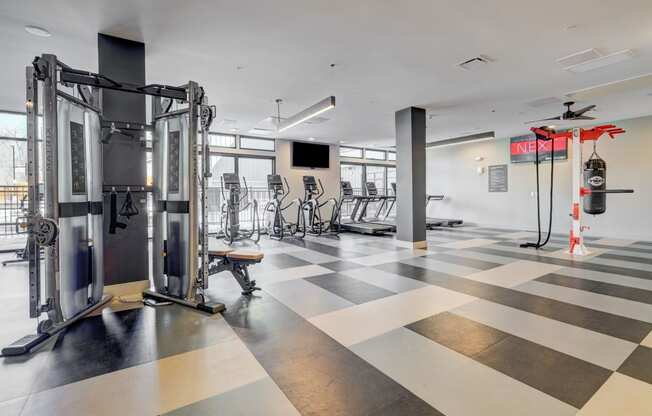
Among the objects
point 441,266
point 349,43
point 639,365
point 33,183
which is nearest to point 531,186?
point 441,266

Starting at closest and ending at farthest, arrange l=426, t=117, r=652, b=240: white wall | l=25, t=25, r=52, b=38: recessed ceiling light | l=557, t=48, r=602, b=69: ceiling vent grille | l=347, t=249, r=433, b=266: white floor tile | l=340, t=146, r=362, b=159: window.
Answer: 1. l=25, t=25, r=52, b=38: recessed ceiling light
2. l=557, t=48, r=602, b=69: ceiling vent grille
3. l=347, t=249, r=433, b=266: white floor tile
4. l=426, t=117, r=652, b=240: white wall
5. l=340, t=146, r=362, b=159: window

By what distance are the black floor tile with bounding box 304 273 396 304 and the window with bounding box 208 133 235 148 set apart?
6836mm

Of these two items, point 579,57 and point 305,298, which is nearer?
point 305,298

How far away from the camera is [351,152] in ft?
42.9

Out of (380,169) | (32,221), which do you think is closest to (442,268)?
(32,221)

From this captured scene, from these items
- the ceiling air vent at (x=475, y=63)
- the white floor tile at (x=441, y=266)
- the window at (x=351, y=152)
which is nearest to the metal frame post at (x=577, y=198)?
the white floor tile at (x=441, y=266)

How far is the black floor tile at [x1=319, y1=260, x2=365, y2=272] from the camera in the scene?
5191mm

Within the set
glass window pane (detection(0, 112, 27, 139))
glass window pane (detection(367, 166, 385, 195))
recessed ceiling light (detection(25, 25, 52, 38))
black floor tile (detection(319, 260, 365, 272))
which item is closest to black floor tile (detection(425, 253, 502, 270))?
black floor tile (detection(319, 260, 365, 272))

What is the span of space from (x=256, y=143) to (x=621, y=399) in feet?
33.5

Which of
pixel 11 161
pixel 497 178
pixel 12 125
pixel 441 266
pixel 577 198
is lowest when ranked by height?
pixel 441 266

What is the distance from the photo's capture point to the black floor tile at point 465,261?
525 centimetres

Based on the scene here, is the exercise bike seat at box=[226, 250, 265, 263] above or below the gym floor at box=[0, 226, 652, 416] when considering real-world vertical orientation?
above

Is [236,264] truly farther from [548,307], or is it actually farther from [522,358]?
[548,307]

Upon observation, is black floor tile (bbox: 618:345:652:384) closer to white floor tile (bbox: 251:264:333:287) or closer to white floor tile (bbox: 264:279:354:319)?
white floor tile (bbox: 264:279:354:319)
